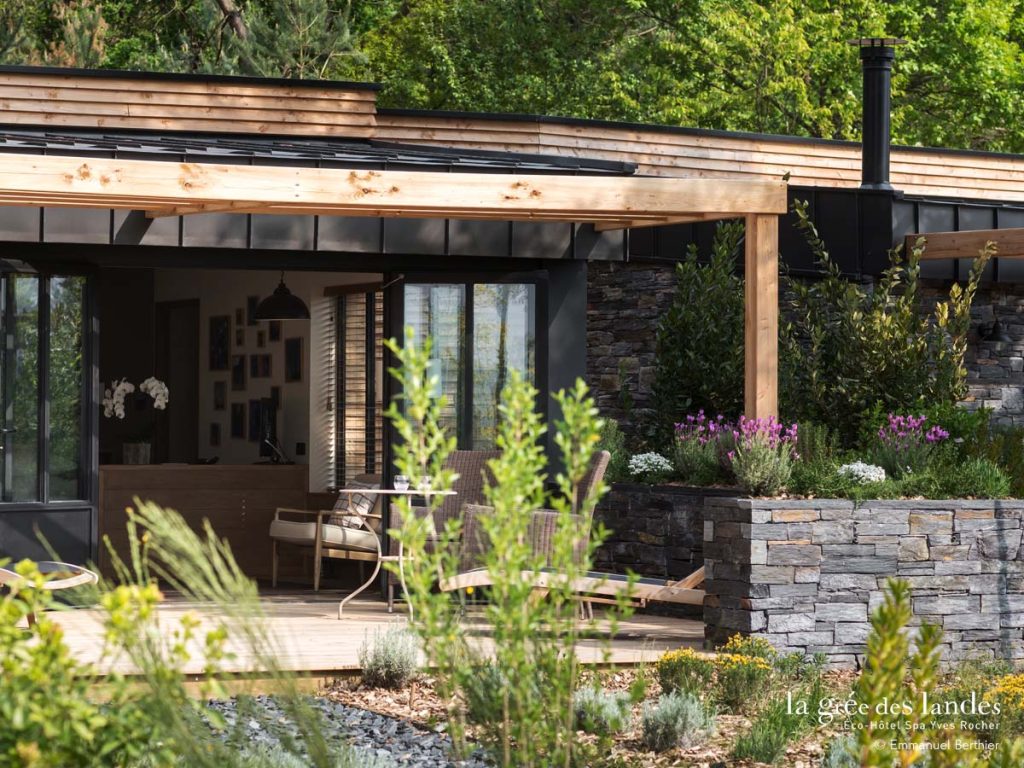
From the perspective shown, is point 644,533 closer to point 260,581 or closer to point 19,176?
point 260,581

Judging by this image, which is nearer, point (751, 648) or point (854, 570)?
point (751, 648)

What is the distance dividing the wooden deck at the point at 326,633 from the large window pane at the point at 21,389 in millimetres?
876

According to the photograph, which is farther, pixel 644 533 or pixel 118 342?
pixel 118 342

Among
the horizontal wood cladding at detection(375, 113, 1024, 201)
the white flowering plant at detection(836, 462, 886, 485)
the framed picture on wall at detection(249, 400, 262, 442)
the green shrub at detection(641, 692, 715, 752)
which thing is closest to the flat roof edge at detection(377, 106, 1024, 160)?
the horizontal wood cladding at detection(375, 113, 1024, 201)

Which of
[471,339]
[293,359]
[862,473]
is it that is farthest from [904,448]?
[293,359]

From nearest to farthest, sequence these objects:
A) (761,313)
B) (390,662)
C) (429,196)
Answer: (390,662) → (429,196) → (761,313)

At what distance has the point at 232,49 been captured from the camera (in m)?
21.6

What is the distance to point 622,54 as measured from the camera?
71.5ft

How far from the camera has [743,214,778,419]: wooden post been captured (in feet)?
27.8

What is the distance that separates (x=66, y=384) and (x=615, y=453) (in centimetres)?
350

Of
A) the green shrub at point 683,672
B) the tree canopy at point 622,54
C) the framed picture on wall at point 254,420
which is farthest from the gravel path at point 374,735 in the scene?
the tree canopy at point 622,54

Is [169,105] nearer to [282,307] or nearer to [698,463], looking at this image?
[282,307]

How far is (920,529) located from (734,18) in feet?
44.1

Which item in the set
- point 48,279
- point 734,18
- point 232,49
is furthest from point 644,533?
point 232,49
